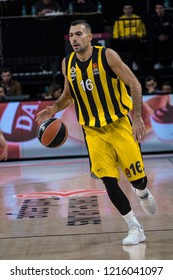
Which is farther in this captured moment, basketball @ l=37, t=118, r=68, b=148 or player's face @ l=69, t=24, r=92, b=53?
basketball @ l=37, t=118, r=68, b=148

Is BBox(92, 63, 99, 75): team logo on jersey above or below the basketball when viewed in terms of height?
above

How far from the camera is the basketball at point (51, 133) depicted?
6.63m

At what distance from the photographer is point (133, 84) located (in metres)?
6.04

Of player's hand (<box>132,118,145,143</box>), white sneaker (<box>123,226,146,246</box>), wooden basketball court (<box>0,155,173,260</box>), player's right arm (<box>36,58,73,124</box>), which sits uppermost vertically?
player's right arm (<box>36,58,73,124</box>)

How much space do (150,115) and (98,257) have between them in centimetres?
779

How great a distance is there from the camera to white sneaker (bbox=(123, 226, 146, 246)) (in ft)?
20.0

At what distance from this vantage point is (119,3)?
1627 cm

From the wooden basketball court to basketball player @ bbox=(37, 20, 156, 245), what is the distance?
346 millimetres

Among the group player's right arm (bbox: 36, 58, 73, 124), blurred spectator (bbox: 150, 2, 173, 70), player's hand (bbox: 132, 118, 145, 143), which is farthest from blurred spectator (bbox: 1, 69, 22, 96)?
player's hand (bbox: 132, 118, 145, 143)

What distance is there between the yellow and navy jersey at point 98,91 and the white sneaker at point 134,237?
1022mm

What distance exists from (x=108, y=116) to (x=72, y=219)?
1687 millimetres

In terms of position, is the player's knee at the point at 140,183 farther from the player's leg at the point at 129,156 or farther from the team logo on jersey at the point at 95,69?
the team logo on jersey at the point at 95,69

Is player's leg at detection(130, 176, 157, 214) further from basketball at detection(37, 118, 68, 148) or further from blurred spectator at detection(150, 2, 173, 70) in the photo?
blurred spectator at detection(150, 2, 173, 70)
